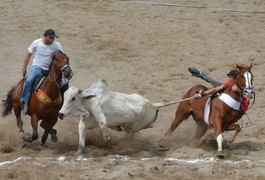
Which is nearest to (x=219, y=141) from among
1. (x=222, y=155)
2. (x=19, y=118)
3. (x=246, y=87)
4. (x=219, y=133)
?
(x=219, y=133)

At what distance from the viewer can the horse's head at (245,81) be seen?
1088cm

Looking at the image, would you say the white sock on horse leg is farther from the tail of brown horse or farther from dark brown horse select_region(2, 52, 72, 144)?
dark brown horse select_region(2, 52, 72, 144)

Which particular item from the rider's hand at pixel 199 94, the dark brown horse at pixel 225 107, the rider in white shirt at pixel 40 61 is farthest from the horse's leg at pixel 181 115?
the rider in white shirt at pixel 40 61

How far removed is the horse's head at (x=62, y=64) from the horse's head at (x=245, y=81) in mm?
2472

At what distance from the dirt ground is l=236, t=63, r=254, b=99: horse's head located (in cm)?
93

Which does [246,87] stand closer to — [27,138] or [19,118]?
[27,138]

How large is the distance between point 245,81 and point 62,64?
2.71 meters

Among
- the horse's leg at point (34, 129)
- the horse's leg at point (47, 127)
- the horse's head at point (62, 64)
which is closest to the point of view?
the horse's head at point (62, 64)

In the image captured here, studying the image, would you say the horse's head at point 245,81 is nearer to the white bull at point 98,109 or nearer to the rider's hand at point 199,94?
the rider's hand at point 199,94

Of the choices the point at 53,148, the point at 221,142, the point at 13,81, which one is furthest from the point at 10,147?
the point at 13,81

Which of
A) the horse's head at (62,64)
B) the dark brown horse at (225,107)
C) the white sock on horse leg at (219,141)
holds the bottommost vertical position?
the white sock on horse leg at (219,141)

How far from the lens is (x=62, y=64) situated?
37.1 feet

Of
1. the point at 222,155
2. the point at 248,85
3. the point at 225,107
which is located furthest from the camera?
the point at 225,107

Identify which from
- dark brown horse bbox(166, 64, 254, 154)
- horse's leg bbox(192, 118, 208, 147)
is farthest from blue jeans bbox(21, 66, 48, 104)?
horse's leg bbox(192, 118, 208, 147)
